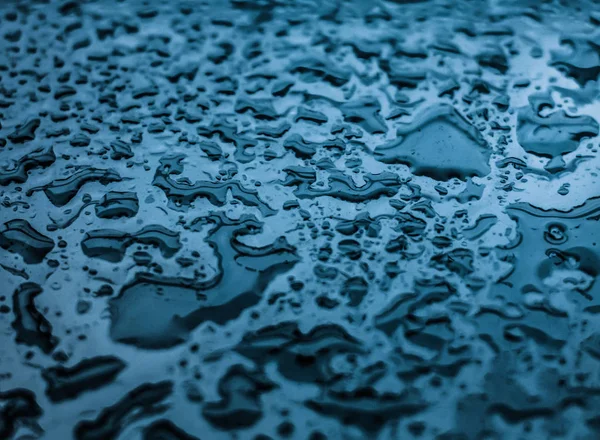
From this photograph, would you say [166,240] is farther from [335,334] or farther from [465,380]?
[465,380]

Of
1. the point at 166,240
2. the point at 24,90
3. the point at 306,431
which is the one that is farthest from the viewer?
the point at 24,90

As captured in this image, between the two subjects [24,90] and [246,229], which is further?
[24,90]

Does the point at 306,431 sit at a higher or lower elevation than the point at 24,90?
lower

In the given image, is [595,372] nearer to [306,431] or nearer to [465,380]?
[465,380]

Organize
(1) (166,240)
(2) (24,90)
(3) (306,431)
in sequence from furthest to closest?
(2) (24,90)
(1) (166,240)
(3) (306,431)

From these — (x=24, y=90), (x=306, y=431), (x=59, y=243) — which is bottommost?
(x=306, y=431)

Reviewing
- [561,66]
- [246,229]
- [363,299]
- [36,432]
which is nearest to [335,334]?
[363,299]

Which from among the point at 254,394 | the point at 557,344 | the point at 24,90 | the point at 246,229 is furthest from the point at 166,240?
the point at 557,344
